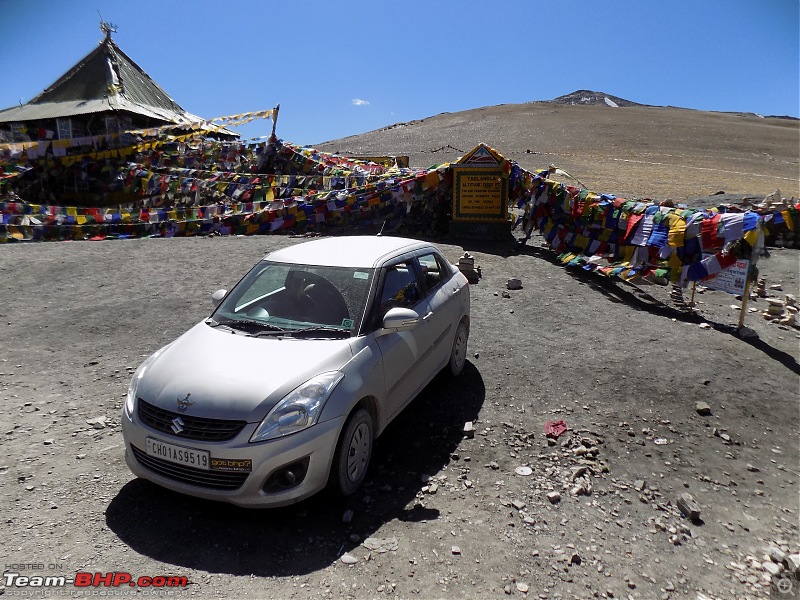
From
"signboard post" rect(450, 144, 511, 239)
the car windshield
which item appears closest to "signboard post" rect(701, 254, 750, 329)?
"signboard post" rect(450, 144, 511, 239)

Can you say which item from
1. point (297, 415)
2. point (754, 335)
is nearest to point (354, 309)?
point (297, 415)

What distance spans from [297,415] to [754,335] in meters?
6.70

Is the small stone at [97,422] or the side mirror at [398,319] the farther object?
the small stone at [97,422]

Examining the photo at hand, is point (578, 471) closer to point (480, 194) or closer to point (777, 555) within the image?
point (777, 555)

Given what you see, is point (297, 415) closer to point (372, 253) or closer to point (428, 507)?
point (428, 507)

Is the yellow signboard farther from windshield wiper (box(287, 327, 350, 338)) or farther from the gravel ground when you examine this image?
windshield wiper (box(287, 327, 350, 338))

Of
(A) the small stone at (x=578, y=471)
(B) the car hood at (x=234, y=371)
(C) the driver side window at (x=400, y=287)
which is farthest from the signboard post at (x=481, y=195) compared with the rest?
(B) the car hood at (x=234, y=371)

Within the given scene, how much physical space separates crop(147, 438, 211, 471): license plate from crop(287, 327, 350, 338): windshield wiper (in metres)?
1.08

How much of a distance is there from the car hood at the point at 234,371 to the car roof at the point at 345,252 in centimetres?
89

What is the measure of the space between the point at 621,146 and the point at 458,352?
140 ft

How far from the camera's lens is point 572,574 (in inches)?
126

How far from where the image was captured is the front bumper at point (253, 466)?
327cm

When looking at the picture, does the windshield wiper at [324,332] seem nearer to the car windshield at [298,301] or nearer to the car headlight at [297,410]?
the car windshield at [298,301]

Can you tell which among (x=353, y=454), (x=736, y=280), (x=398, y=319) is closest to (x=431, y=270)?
(x=398, y=319)
